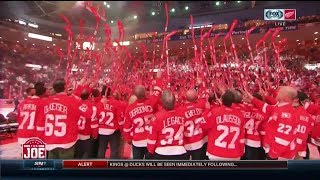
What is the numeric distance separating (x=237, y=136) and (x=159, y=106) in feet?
3.50

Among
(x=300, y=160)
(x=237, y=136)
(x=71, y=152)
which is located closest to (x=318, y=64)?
(x=300, y=160)

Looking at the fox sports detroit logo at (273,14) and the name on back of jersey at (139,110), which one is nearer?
the fox sports detroit logo at (273,14)

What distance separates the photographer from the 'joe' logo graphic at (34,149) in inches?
154

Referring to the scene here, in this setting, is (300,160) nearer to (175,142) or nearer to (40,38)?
(175,142)

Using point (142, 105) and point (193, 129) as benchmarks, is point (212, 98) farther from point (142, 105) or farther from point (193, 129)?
point (142, 105)

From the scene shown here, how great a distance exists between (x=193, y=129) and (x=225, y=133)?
451 mm

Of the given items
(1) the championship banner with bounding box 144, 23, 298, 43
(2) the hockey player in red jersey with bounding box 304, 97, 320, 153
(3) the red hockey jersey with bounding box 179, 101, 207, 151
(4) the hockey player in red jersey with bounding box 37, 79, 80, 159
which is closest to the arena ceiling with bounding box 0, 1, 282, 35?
(1) the championship banner with bounding box 144, 23, 298, 43

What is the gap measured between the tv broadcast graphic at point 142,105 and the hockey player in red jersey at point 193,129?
0.01 metres

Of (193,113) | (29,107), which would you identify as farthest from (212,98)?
(29,107)

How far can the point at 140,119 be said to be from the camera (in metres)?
4.13

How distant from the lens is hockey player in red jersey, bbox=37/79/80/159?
12.8 ft

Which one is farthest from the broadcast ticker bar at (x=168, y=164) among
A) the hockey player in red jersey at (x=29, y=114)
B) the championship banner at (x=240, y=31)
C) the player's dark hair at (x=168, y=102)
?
the championship banner at (x=240, y=31)

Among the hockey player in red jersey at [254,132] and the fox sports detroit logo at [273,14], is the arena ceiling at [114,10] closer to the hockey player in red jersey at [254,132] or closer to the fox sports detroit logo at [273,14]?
the fox sports detroit logo at [273,14]

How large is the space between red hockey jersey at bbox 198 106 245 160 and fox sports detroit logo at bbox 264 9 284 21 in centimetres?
128
